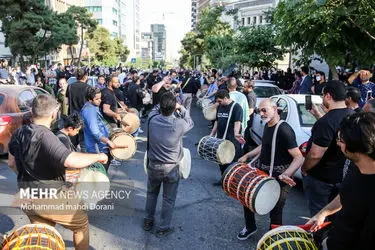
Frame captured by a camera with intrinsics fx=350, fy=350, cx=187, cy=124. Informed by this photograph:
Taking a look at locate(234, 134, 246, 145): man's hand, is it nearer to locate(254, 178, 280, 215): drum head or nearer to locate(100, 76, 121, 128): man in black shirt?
locate(254, 178, 280, 215): drum head

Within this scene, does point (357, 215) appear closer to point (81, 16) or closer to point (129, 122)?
point (129, 122)

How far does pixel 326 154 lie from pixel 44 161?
8.85 ft

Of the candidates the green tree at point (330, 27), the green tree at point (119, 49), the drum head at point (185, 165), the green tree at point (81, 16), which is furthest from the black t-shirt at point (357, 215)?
the green tree at point (119, 49)

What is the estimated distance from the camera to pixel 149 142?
4.37 m

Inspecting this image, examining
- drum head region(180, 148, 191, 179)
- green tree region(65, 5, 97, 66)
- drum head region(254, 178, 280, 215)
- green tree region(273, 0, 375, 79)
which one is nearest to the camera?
drum head region(254, 178, 280, 215)

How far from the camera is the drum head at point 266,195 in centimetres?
372

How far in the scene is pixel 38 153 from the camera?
2895 millimetres

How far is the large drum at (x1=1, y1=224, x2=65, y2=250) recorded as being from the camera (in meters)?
2.62

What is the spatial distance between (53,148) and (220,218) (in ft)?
9.48

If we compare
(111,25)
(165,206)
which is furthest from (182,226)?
(111,25)

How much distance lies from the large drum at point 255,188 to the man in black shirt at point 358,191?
1590mm

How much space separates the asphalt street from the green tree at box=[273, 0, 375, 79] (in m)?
4.21

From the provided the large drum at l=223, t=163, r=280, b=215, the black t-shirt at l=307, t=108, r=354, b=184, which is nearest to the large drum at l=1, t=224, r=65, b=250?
the large drum at l=223, t=163, r=280, b=215

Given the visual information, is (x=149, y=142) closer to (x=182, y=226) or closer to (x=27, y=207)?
(x=182, y=226)
